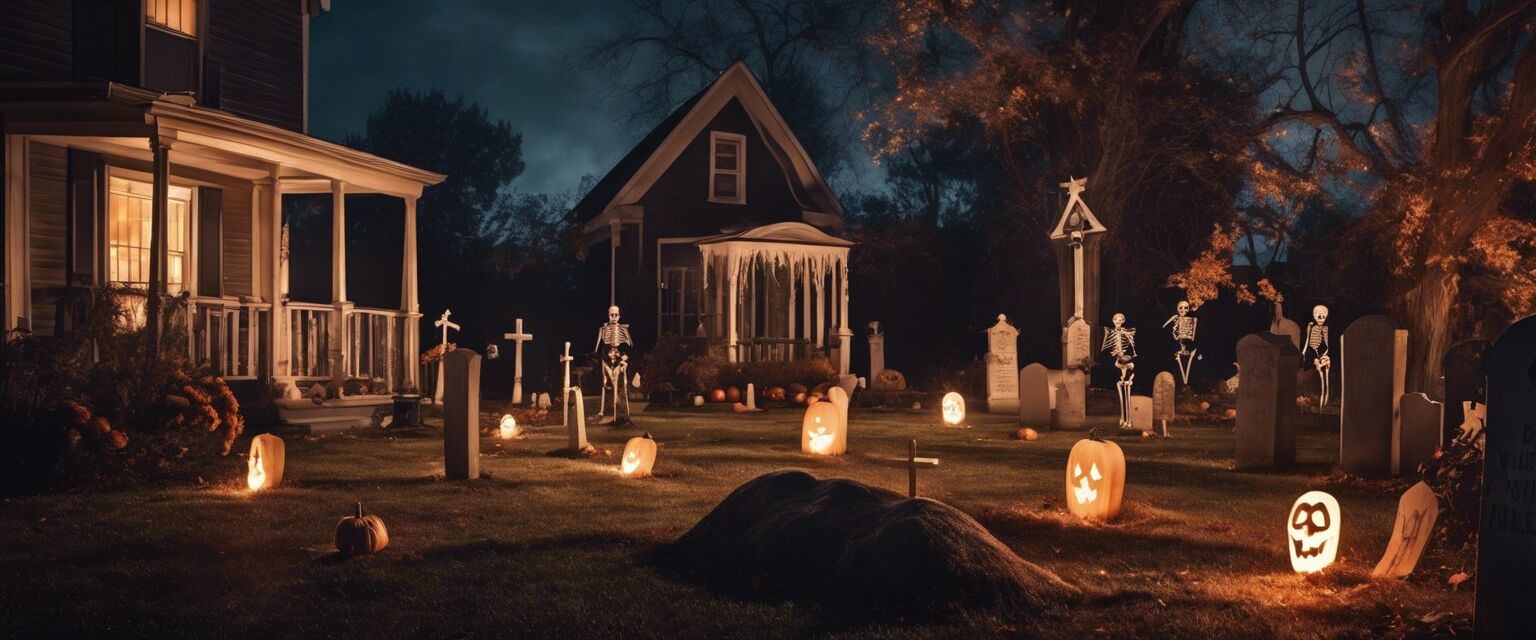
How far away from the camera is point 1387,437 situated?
12031 mm

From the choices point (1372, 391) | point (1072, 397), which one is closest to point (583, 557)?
point (1372, 391)

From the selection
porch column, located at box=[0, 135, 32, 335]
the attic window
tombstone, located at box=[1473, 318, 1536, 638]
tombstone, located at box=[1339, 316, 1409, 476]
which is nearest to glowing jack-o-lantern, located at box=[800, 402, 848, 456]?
tombstone, located at box=[1339, 316, 1409, 476]

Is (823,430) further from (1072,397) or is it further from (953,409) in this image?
(1072,397)

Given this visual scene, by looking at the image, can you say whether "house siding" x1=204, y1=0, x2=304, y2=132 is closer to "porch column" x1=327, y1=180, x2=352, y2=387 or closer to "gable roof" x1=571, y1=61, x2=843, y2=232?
"porch column" x1=327, y1=180, x2=352, y2=387

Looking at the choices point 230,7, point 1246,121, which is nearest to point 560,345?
point 230,7

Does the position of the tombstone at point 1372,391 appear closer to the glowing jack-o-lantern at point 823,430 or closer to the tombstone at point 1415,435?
the tombstone at point 1415,435

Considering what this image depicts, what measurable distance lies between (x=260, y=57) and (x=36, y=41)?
3663 mm

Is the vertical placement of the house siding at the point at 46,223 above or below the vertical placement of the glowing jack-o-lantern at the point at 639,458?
above

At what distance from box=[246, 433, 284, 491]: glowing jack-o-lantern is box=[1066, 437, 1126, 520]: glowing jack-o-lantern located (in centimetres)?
710

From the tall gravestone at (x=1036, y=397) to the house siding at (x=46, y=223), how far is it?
13697 millimetres

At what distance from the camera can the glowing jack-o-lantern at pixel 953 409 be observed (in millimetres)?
19469

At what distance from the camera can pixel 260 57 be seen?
19281 millimetres

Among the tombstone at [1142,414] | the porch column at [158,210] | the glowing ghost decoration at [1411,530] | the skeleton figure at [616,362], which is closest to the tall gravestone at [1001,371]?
the tombstone at [1142,414]

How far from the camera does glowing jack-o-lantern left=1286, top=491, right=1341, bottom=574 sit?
7488 millimetres
